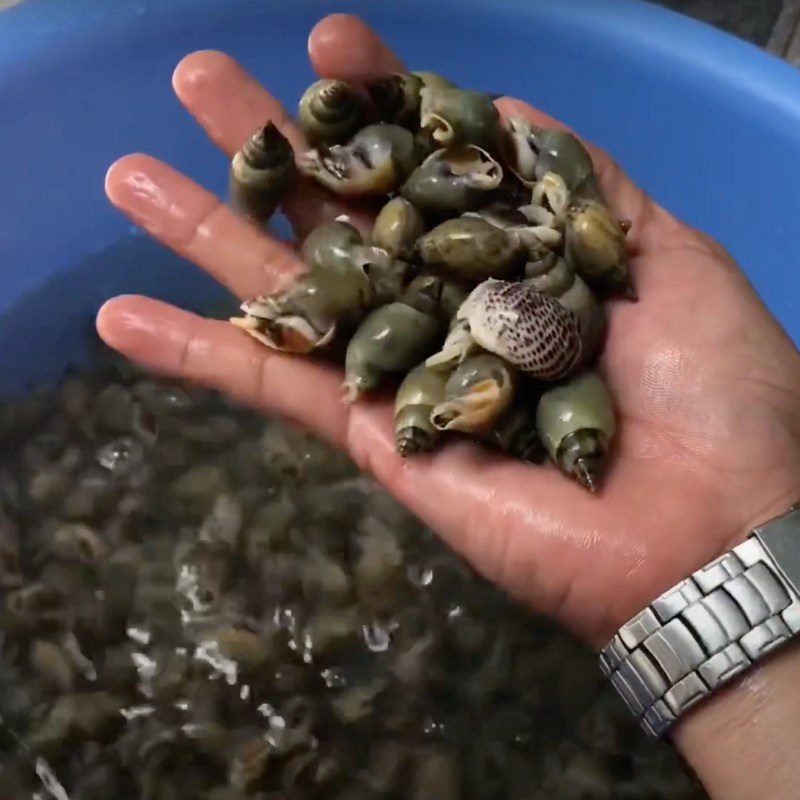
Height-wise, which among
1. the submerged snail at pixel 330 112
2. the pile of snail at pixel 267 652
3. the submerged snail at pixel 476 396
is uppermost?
the submerged snail at pixel 330 112

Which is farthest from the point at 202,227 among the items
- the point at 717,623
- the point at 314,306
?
the point at 717,623

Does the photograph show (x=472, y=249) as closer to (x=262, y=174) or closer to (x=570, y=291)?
(x=570, y=291)

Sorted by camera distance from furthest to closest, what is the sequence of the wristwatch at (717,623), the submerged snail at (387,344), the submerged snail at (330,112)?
1. the submerged snail at (330,112)
2. the submerged snail at (387,344)
3. the wristwatch at (717,623)

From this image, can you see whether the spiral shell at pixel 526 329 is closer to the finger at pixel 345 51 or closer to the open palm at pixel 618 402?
the open palm at pixel 618 402

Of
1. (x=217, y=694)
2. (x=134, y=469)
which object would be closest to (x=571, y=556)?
(x=217, y=694)

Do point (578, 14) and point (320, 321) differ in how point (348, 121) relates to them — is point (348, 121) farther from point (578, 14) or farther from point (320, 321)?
point (578, 14)

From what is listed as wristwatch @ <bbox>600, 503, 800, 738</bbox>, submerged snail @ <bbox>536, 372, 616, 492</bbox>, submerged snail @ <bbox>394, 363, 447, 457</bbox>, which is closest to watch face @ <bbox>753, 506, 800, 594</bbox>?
wristwatch @ <bbox>600, 503, 800, 738</bbox>

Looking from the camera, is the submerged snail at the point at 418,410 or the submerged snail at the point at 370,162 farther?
the submerged snail at the point at 370,162

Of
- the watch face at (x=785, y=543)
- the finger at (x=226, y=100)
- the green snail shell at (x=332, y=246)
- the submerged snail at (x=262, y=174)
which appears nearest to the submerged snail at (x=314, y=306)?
the green snail shell at (x=332, y=246)
